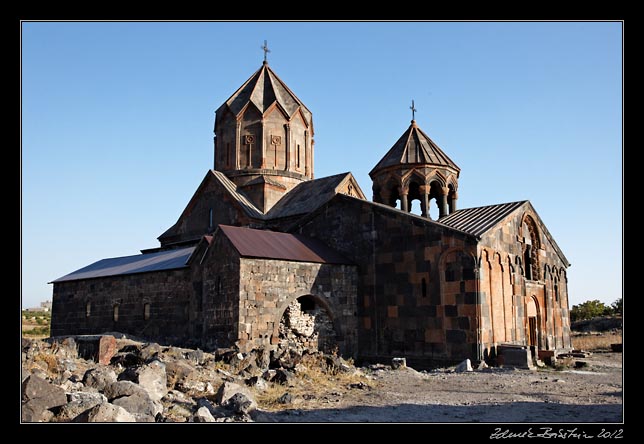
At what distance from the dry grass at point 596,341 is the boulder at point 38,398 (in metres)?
15.0

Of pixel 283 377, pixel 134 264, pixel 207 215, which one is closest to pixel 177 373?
pixel 283 377

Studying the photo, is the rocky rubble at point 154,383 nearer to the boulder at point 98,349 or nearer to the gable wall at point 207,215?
the boulder at point 98,349

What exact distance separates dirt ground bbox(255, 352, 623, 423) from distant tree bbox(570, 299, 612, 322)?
58.0 feet

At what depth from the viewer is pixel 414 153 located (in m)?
16.2

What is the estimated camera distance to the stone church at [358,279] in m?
12.0

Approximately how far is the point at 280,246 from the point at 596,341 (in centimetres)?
1144

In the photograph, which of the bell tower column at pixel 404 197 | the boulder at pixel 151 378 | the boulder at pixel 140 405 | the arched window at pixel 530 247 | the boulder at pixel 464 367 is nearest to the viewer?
the boulder at pixel 140 405

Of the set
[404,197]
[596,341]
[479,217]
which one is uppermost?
[404,197]

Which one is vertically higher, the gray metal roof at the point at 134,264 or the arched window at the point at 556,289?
the gray metal roof at the point at 134,264

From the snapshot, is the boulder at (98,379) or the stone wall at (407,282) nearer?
the boulder at (98,379)

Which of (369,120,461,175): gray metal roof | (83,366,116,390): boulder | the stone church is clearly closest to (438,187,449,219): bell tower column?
the stone church

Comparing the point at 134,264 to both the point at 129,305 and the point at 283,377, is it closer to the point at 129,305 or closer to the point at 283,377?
the point at 129,305

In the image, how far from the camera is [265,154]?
62.8 feet

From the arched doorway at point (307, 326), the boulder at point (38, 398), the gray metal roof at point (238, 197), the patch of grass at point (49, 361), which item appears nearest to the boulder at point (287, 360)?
the arched doorway at point (307, 326)
